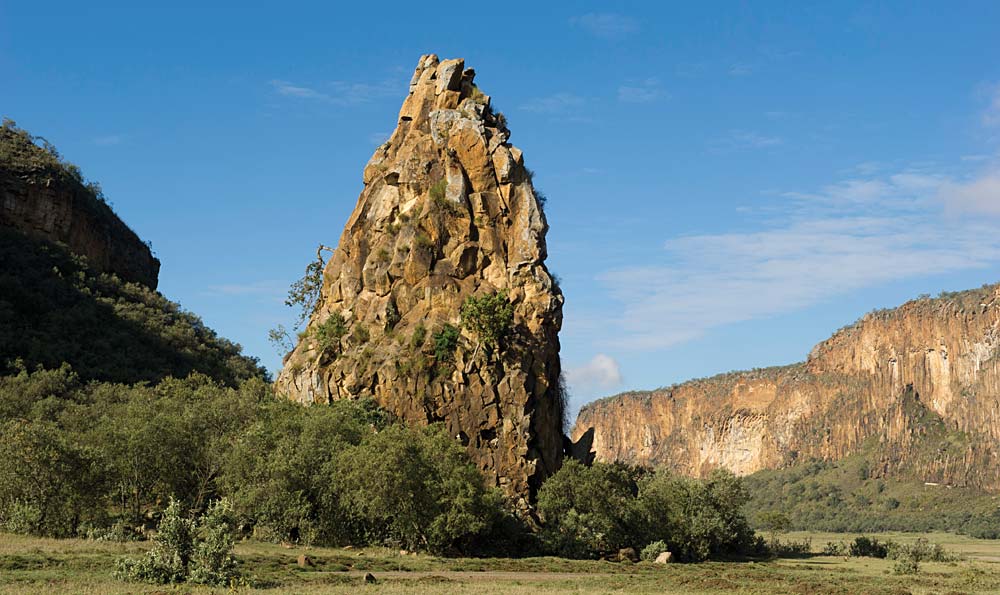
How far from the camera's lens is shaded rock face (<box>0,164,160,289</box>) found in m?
109

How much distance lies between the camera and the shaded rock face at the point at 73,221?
357 feet

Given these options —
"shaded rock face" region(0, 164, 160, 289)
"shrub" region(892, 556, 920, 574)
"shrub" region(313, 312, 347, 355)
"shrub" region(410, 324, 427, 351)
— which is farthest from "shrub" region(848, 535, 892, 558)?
"shaded rock face" region(0, 164, 160, 289)

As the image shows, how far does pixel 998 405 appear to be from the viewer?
177m

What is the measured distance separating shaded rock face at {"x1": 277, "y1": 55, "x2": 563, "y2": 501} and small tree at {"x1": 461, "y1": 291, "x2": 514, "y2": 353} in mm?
746

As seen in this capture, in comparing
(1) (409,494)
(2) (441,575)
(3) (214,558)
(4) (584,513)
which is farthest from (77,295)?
(3) (214,558)

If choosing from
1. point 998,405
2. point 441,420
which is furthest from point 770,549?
point 998,405

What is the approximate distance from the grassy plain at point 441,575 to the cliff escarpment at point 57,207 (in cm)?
6786

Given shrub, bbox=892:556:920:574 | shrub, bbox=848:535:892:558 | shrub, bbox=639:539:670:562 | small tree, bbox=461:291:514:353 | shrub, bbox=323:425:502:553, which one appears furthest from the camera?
shrub, bbox=848:535:892:558

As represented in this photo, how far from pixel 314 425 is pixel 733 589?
2748 cm

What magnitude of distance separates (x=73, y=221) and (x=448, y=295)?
2449 inches

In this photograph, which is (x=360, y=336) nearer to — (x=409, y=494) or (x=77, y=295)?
(x=409, y=494)

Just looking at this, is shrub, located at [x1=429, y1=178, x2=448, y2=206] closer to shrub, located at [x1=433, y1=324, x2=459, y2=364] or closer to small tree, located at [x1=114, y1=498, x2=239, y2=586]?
shrub, located at [x1=433, y1=324, x2=459, y2=364]

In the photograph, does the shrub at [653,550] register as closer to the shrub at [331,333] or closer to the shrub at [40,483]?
the shrub at [331,333]

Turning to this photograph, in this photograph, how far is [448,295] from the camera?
72.1 m
